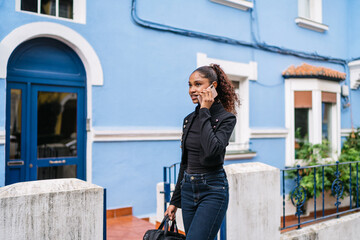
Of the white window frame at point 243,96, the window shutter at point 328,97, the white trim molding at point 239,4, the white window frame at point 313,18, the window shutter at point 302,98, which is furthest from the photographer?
the window shutter at point 328,97

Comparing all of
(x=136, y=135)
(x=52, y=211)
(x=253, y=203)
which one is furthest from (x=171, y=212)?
(x=136, y=135)

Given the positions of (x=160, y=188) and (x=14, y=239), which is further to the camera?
(x=160, y=188)

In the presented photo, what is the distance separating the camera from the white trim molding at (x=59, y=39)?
430 cm

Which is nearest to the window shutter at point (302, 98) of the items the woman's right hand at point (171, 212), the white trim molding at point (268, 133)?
the white trim molding at point (268, 133)

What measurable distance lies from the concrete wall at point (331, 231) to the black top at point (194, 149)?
2.14 m

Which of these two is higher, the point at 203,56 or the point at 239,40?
the point at 239,40

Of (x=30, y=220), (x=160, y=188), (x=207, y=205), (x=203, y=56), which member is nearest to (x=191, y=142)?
(x=207, y=205)

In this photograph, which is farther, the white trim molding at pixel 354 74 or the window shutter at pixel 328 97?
the white trim molding at pixel 354 74

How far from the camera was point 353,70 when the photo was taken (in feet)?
29.3

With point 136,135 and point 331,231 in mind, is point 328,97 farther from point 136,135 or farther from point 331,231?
point 136,135

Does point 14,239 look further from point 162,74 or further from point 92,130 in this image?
point 162,74

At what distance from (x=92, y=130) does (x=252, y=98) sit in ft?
11.6

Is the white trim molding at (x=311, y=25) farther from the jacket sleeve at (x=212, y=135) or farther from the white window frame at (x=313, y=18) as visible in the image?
the jacket sleeve at (x=212, y=135)

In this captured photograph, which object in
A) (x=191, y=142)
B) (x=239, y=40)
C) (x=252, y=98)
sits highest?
(x=239, y=40)
